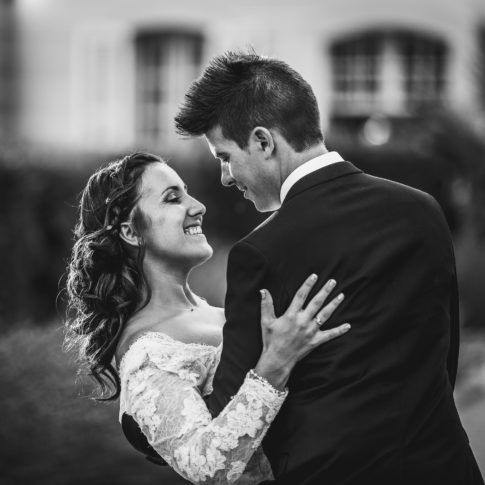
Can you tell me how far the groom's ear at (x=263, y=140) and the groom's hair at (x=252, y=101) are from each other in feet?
0.05

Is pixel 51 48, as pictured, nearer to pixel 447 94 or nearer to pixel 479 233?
pixel 447 94

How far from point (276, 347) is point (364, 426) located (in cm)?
32

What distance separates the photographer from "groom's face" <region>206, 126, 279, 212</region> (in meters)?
2.99

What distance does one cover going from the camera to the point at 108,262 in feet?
11.8

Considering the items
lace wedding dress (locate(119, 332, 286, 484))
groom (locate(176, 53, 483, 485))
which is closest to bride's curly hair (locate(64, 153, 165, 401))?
lace wedding dress (locate(119, 332, 286, 484))

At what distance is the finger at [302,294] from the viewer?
2.76m

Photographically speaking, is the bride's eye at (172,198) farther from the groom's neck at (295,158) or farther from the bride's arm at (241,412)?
the bride's arm at (241,412)

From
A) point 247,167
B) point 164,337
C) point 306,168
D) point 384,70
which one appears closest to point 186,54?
point 384,70

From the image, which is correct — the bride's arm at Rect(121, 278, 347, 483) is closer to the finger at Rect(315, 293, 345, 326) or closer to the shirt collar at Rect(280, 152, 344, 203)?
the finger at Rect(315, 293, 345, 326)

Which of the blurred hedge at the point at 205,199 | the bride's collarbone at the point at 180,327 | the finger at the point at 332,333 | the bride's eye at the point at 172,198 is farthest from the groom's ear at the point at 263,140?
the blurred hedge at the point at 205,199

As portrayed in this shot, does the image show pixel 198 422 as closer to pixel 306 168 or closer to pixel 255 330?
pixel 255 330

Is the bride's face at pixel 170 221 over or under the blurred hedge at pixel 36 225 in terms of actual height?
over

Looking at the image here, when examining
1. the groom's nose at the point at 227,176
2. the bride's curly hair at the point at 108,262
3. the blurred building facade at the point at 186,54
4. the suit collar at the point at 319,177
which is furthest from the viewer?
the blurred building facade at the point at 186,54

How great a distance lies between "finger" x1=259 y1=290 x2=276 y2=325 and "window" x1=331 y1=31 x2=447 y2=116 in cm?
1416
